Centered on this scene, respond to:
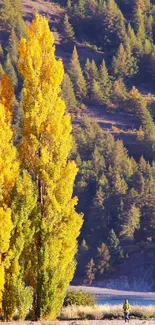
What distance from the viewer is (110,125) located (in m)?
147

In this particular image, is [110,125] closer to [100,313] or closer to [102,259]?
[102,259]

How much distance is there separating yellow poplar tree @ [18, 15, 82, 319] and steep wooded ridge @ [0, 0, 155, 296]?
77684 millimetres

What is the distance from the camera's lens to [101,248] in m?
112

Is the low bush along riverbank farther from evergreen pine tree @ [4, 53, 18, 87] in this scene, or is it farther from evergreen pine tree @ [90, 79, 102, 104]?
evergreen pine tree @ [90, 79, 102, 104]

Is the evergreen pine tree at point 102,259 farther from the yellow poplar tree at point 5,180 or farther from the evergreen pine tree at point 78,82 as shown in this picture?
the yellow poplar tree at point 5,180

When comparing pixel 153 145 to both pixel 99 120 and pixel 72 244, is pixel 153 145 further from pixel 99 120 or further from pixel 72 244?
pixel 72 244

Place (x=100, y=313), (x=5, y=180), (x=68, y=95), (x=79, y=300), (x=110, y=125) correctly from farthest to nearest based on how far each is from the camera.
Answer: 1. (x=68, y=95)
2. (x=110, y=125)
3. (x=79, y=300)
4. (x=100, y=313)
5. (x=5, y=180)

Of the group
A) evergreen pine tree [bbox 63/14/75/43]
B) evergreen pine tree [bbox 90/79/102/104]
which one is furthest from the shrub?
evergreen pine tree [bbox 63/14/75/43]

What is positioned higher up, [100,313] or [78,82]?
[78,82]

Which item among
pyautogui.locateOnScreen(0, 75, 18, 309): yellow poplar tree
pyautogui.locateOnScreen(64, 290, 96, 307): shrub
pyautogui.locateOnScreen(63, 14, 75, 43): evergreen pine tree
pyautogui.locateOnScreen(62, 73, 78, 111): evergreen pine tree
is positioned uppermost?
pyautogui.locateOnScreen(63, 14, 75, 43): evergreen pine tree

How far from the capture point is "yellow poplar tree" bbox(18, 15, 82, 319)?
32.2 meters

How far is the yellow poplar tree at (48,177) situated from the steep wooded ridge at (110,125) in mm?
77684

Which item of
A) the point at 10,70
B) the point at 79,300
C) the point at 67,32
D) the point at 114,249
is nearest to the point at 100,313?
the point at 79,300

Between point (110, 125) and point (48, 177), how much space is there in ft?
377
